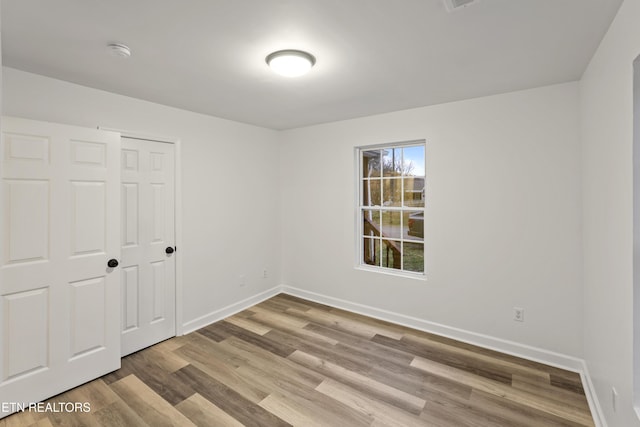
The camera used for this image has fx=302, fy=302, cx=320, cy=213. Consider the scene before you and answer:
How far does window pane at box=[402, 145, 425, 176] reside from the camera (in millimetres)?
3506

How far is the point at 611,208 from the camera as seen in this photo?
1762 millimetres

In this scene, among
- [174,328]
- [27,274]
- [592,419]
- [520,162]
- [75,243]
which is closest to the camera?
[592,419]

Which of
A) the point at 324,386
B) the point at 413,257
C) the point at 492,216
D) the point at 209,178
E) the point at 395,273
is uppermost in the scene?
the point at 209,178

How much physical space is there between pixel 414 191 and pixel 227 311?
9.06 ft

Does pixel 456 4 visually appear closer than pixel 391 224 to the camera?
Yes

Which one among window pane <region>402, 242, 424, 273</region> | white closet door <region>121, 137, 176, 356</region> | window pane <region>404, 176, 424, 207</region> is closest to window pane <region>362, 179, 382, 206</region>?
window pane <region>404, 176, 424, 207</region>

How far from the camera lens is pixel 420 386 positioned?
244 centimetres

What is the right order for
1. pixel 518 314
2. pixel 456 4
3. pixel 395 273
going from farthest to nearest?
1. pixel 395 273
2. pixel 518 314
3. pixel 456 4

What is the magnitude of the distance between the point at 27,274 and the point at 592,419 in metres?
4.12

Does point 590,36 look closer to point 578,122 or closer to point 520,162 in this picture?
point 578,122

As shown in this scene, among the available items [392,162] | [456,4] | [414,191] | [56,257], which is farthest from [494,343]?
[56,257]

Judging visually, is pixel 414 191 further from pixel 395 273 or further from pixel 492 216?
Result: pixel 395 273

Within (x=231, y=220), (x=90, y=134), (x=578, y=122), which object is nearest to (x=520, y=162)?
(x=578, y=122)

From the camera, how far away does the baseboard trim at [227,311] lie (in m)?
3.44
